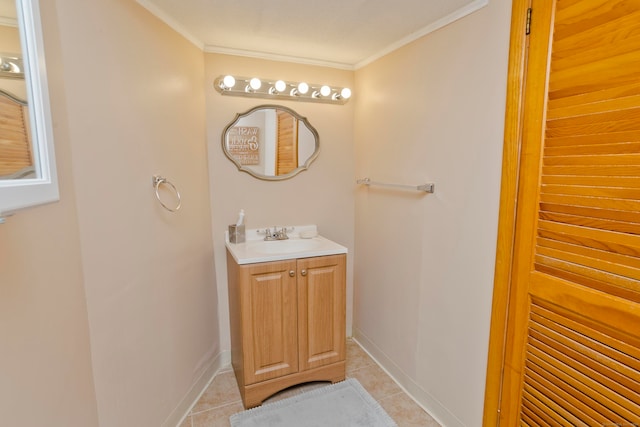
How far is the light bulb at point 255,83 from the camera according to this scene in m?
2.17

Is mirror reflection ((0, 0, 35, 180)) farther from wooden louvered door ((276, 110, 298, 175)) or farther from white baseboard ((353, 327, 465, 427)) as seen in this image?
white baseboard ((353, 327, 465, 427))

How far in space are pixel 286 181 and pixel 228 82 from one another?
76cm

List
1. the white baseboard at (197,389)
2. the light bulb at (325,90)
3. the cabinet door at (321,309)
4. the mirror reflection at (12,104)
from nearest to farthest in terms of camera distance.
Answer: the mirror reflection at (12,104)
the white baseboard at (197,389)
the cabinet door at (321,309)
the light bulb at (325,90)

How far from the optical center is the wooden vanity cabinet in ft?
6.30

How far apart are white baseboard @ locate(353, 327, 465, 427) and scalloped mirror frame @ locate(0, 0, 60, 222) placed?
2.03m

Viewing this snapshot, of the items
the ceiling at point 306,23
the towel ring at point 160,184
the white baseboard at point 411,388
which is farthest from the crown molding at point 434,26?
the white baseboard at point 411,388

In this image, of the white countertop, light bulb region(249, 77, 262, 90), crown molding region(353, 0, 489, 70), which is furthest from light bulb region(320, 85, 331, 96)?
the white countertop

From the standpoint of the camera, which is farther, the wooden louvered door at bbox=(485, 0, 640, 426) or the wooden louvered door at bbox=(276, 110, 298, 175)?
the wooden louvered door at bbox=(276, 110, 298, 175)

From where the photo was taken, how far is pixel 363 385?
219 cm

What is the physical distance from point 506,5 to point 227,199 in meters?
1.85

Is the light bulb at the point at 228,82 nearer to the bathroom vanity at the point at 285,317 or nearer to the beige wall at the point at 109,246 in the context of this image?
the beige wall at the point at 109,246

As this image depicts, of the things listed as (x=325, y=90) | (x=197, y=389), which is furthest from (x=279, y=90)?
(x=197, y=389)

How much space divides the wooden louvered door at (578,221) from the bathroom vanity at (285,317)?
104cm

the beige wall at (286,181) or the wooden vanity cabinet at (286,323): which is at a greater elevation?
the beige wall at (286,181)
